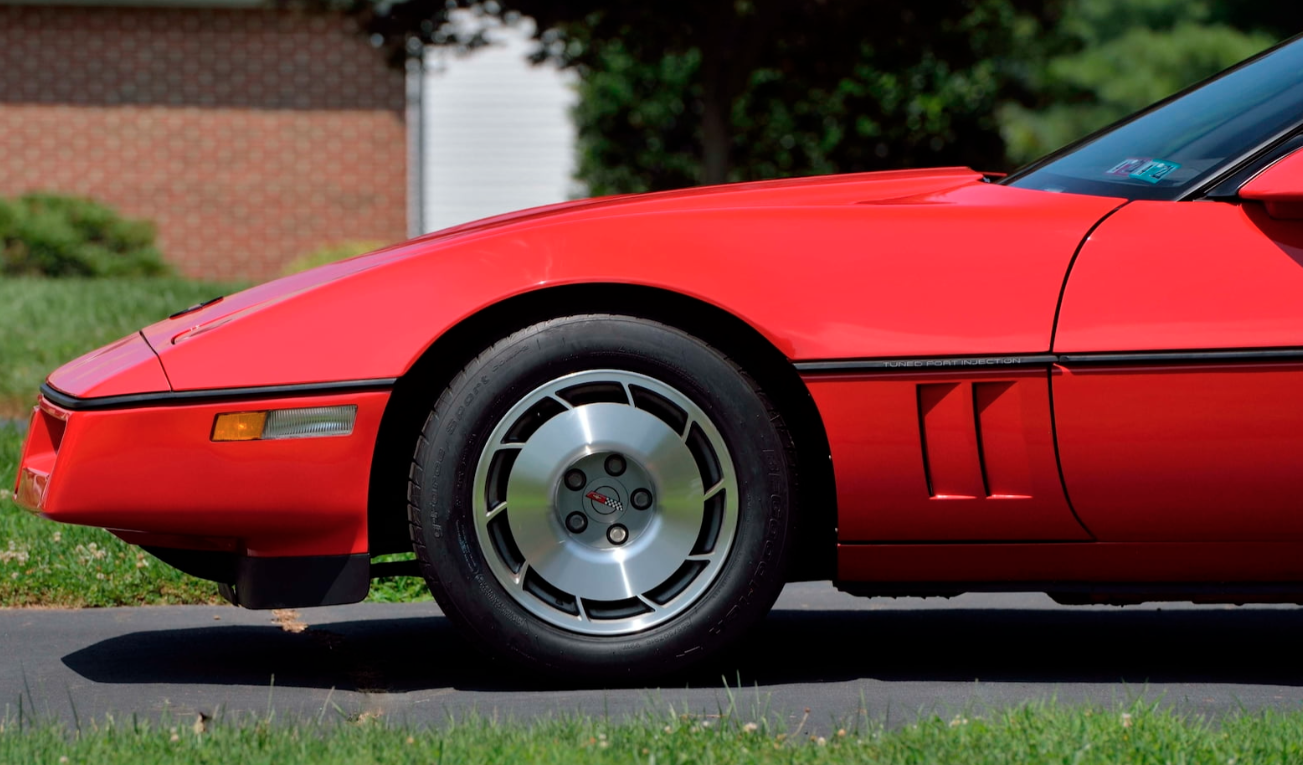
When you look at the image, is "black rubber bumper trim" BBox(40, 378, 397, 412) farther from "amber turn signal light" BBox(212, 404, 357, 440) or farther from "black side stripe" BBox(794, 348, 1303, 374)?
"black side stripe" BBox(794, 348, 1303, 374)

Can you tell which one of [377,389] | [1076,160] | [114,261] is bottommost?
[114,261]

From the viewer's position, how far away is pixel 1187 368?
3.25 m

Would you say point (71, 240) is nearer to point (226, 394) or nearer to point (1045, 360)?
point (226, 394)

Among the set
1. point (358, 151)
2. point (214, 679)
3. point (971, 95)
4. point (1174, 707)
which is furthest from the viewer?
point (358, 151)

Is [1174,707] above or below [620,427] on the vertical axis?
below

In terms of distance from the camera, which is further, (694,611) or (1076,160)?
(1076,160)

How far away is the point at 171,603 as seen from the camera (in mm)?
4738

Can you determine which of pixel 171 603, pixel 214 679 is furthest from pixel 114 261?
pixel 214 679

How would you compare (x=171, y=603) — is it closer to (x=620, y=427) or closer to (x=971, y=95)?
(x=620, y=427)

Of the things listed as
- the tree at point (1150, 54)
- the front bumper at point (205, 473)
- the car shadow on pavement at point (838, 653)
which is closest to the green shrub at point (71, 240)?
the car shadow on pavement at point (838, 653)

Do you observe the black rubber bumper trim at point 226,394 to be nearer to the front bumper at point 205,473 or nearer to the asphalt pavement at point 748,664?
the front bumper at point 205,473

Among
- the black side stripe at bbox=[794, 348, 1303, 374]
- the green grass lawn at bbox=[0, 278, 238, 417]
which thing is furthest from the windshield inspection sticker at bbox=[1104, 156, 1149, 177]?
the green grass lawn at bbox=[0, 278, 238, 417]

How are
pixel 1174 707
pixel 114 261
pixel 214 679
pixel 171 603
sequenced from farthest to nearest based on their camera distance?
1. pixel 114 261
2. pixel 171 603
3. pixel 214 679
4. pixel 1174 707

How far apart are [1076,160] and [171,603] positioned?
2.83 m
